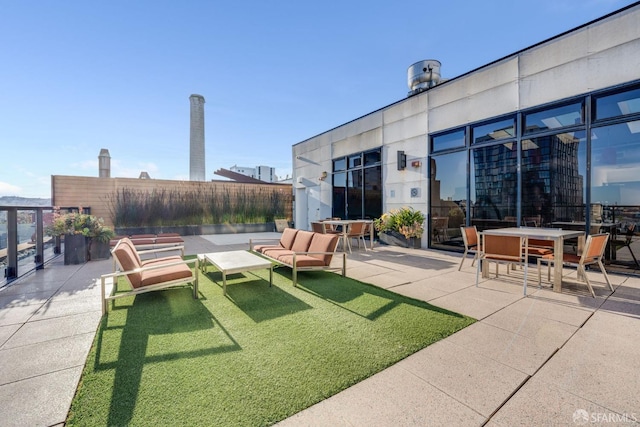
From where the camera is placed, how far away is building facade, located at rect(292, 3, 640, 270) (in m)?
4.43

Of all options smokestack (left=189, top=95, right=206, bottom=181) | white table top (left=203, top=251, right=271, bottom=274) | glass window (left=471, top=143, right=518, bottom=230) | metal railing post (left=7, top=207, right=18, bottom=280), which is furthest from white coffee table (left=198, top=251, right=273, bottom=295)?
smokestack (left=189, top=95, right=206, bottom=181)

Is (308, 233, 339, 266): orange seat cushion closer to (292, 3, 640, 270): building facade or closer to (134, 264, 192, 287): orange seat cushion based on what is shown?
(134, 264, 192, 287): orange seat cushion

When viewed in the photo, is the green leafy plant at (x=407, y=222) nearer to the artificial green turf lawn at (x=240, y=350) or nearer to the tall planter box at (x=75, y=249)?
the artificial green turf lawn at (x=240, y=350)

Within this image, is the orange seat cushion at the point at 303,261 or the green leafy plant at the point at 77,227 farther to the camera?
the green leafy plant at the point at 77,227

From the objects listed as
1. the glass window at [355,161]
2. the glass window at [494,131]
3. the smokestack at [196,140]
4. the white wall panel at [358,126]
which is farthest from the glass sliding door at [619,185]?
the smokestack at [196,140]

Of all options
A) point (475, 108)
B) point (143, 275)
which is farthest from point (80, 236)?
point (475, 108)

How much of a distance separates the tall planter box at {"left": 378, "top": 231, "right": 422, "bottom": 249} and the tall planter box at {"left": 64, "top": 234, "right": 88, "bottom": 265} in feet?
23.9

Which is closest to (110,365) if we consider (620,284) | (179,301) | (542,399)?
(179,301)

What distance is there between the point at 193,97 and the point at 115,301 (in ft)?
62.2

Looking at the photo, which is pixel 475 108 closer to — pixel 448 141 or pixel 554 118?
pixel 448 141


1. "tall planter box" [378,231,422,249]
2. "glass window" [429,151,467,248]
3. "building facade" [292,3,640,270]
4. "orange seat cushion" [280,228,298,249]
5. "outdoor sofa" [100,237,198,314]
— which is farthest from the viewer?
"tall planter box" [378,231,422,249]

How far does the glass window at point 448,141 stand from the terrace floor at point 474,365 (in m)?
4.03

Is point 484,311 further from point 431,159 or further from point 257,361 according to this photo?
point 431,159

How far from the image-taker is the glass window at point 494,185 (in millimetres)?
5707
